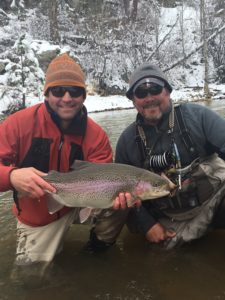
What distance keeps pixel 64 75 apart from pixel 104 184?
1.07 meters

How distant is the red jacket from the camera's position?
3484 millimetres

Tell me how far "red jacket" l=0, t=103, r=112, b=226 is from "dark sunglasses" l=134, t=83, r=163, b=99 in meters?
0.55

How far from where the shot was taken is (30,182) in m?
3.05

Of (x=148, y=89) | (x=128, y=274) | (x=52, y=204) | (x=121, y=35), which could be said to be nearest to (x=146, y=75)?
(x=148, y=89)

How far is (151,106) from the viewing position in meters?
3.70

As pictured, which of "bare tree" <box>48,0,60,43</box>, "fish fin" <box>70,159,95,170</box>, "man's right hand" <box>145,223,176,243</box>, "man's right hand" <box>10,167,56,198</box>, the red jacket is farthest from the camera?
"bare tree" <box>48,0,60,43</box>

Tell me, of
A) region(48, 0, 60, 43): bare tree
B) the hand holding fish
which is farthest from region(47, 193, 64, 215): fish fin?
region(48, 0, 60, 43): bare tree

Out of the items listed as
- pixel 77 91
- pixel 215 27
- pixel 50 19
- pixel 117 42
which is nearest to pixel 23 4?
pixel 50 19

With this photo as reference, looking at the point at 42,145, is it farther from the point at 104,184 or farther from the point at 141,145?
the point at 141,145

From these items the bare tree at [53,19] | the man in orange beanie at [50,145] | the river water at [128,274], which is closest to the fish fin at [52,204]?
the man in orange beanie at [50,145]

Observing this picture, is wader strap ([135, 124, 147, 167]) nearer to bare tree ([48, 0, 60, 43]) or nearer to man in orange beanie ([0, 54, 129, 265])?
man in orange beanie ([0, 54, 129, 265])

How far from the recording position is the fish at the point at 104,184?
122 inches

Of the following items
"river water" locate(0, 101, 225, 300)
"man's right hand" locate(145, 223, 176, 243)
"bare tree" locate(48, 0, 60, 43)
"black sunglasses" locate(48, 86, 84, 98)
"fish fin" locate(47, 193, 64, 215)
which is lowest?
"river water" locate(0, 101, 225, 300)

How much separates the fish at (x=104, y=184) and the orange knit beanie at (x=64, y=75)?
802 mm
